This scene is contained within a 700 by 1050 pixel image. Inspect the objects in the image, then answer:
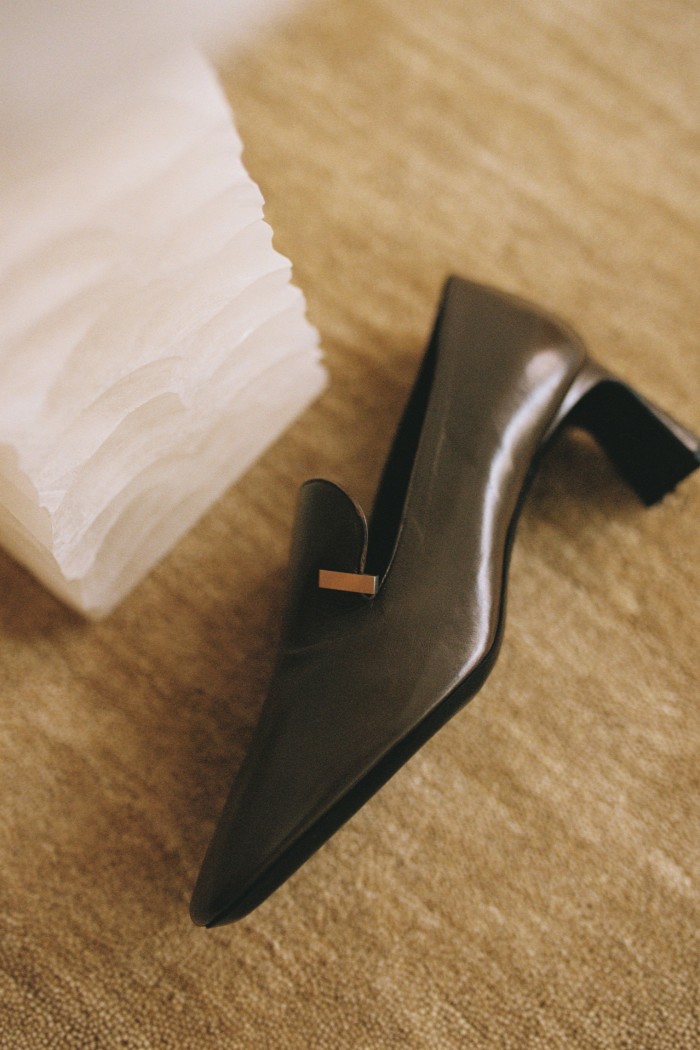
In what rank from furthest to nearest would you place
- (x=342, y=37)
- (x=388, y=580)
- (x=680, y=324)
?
1. (x=342, y=37)
2. (x=680, y=324)
3. (x=388, y=580)

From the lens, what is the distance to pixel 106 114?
0.51m

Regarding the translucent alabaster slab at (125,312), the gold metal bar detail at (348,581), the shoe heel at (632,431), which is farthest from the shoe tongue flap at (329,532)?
the shoe heel at (632,431)

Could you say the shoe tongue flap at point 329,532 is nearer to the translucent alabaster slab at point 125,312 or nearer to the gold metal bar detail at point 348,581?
the gold metal bar detail at point 348,581

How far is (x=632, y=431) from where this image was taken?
67cm

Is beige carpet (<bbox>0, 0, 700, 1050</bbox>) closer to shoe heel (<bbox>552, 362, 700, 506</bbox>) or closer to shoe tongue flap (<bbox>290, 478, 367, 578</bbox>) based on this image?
shoe heel (<bbox>552, 362, 700, 506</bbox>)

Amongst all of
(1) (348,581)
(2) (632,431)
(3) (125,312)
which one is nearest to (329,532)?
(1) (348,581)

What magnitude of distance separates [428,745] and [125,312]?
0.42 m

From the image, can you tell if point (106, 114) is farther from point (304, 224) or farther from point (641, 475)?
point (641, 475)

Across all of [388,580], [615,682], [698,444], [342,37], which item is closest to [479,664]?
[388,580]

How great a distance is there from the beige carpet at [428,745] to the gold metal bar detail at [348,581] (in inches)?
6.9

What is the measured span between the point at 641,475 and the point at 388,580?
1.06 ft

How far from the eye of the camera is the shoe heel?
65cm

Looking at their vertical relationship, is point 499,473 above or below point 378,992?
above

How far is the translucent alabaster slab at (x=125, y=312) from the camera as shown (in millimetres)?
442
